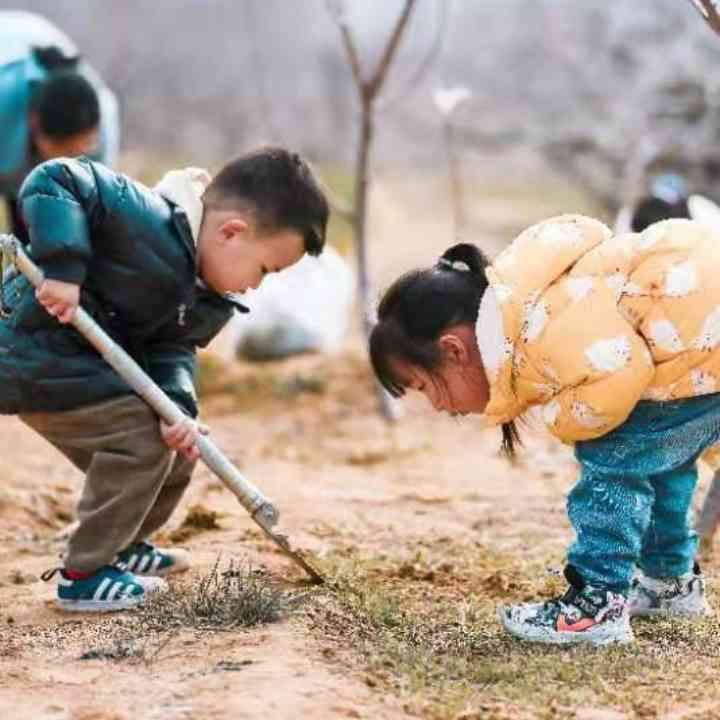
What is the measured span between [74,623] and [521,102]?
1202cm

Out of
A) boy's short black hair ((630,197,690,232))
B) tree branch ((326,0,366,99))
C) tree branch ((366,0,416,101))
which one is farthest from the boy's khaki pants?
tree branch ((326,0,366,99))

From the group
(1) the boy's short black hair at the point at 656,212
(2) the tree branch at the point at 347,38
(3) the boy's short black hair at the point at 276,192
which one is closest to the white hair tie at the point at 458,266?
(3) the boy's short black hair at the point at 276,192

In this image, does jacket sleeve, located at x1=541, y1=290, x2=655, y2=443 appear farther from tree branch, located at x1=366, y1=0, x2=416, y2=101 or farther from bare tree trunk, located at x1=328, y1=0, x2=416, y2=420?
tree branch, located at x1=366, y1=0, x2=416, y2=101

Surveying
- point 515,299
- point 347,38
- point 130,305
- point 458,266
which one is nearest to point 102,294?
point 130,305

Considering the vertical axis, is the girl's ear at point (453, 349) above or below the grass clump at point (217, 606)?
above

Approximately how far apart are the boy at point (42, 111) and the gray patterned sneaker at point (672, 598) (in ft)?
8.25

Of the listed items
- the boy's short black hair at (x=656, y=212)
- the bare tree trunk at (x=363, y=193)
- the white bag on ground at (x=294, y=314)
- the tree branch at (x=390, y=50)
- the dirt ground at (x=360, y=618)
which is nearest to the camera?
the dirt ground at (x=360, y=618)

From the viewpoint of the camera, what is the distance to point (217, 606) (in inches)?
113

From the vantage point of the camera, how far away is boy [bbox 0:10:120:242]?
5.05 meters

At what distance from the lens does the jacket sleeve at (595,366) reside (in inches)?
103

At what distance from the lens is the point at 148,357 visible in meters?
Answer: 3.15

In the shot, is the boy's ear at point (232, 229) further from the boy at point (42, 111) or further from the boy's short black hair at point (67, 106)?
the boy's short black hair at point (67, 106)

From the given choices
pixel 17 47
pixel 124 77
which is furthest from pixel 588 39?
pixel 17 47

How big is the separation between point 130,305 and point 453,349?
67 centimetres
